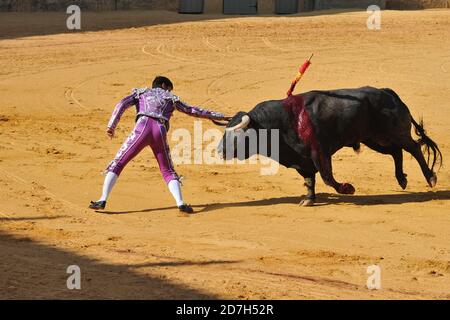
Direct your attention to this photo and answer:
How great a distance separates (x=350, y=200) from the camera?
13.3 meters

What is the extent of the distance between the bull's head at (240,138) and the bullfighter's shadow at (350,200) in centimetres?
61

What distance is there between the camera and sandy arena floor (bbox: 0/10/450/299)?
9.85 m

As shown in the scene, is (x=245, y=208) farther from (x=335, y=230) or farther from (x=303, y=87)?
(x=303, y=87)

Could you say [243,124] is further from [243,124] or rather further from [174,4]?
[174,4]

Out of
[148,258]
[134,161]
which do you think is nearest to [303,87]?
[134,161]

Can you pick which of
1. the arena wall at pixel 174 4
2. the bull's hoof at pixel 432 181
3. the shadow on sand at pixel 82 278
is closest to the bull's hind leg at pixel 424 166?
the bull's hoof at pixel 432 181

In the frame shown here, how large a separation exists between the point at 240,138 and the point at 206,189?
1291 mm

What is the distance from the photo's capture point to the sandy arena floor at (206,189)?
388 inches

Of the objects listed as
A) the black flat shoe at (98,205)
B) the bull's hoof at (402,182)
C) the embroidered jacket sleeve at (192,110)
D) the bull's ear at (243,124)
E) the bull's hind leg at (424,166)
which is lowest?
the black flat shoe at (98,205)

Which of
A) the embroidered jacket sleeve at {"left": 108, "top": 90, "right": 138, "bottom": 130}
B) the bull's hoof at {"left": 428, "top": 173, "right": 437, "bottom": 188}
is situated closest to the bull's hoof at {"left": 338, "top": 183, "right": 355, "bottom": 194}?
the bull's hoof at {"left": 428, "top": 173, "right": 437, "bottom": 188}

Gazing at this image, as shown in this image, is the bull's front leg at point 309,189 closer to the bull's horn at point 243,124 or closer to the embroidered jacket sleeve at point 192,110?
the bull's horn at point 243,124

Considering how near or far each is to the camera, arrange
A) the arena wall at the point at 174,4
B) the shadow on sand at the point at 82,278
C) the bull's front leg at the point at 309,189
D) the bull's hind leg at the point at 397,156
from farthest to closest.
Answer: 1. the arena wall at the point at 174,4
2. the bull's hind leg at the point at 397,156
3. the bull's front leg at the point at 309,189
4. the shadow on sand at the point at 82,278

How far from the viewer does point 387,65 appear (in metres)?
23.3

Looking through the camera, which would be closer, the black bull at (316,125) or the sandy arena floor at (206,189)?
the sandy arena floor at (206,189)
